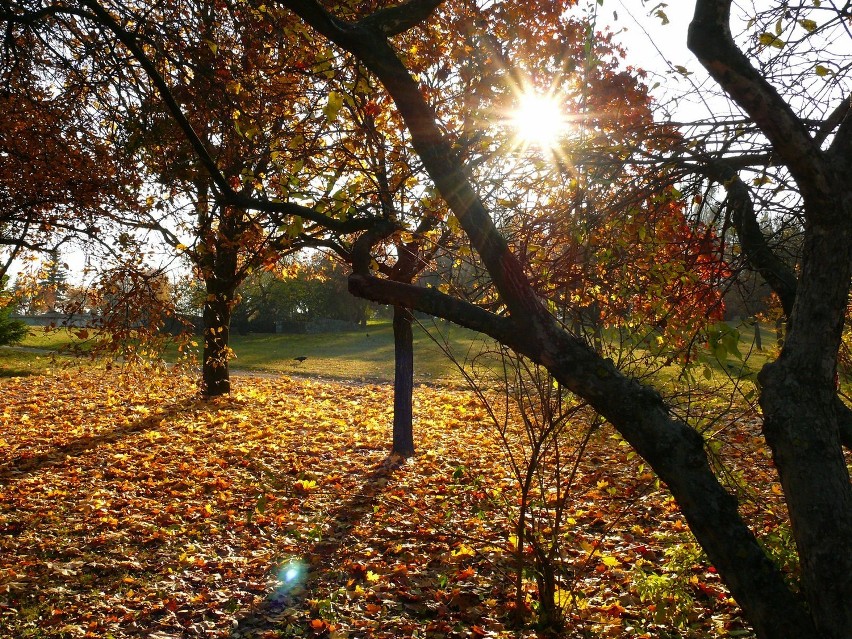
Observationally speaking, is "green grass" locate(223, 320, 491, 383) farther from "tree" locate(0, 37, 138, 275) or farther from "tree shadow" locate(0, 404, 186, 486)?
"tree" locate(0, 37, 138, 275)

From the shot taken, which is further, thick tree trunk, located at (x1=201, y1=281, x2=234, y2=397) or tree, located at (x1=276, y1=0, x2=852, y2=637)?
thick tree trunk, located at (x1=201, y1=281, x2=234, y2=397)

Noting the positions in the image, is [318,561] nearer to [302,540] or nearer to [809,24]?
[302,540]

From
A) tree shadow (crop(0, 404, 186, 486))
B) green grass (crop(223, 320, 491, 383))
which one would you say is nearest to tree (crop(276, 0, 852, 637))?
tree shadow (crop(0, 404, 186, 486))

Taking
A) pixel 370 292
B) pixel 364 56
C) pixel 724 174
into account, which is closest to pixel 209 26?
pixel 364 56

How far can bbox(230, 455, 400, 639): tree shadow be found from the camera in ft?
14.0

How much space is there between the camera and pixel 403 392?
29.7 feet

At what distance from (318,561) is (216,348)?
331 inches

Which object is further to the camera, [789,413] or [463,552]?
[463,552]

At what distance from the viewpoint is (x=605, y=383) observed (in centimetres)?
280

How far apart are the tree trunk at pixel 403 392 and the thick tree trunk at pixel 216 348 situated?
4.19 m

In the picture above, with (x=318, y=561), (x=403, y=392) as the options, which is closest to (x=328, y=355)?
(x=403, y=392)

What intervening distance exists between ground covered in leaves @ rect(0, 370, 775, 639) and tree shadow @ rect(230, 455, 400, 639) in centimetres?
2

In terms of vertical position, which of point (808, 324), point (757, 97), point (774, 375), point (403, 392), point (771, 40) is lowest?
point (403, 392)

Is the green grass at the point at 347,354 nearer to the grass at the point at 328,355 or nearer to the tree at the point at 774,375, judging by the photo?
the grass at the point at 328,355
